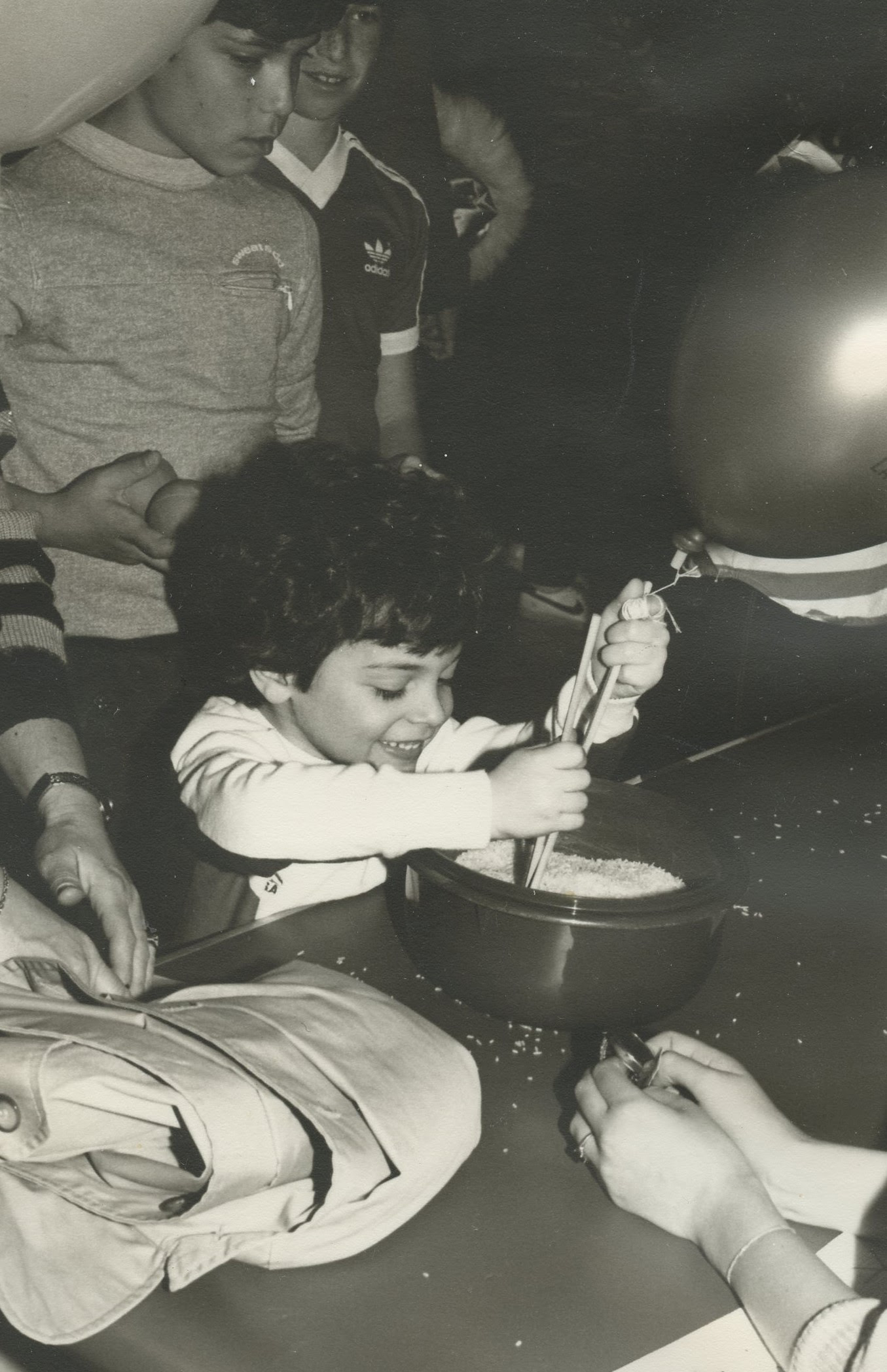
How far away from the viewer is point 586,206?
145cm

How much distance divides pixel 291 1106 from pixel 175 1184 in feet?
0.23

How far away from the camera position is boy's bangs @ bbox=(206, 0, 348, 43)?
102cm

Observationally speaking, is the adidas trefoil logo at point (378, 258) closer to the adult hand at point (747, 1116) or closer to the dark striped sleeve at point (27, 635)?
the dark striped sleeve at point (27, 635)

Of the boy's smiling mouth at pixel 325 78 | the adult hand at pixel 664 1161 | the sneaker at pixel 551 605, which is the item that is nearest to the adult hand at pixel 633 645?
the adult hand at pixel 664 1161

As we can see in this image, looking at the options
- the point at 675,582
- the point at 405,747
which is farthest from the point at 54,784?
the point at 675,582

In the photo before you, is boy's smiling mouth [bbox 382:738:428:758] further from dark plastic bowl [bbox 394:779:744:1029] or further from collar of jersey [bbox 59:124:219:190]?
collar of jersey [bbox 59:124:219:190]

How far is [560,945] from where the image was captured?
62 cm

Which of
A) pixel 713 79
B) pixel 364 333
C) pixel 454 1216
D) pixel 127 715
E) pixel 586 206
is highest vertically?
pixel 713 79

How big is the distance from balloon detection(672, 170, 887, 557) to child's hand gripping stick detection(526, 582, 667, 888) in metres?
0.25

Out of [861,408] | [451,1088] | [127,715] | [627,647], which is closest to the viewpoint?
[451,1088]

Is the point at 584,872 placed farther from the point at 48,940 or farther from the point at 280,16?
the point at 280,16

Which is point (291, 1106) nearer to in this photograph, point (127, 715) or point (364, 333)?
point (127, 715)

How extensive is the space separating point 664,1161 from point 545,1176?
7 centimetres

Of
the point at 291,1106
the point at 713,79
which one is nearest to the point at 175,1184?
the point at 291,1106
